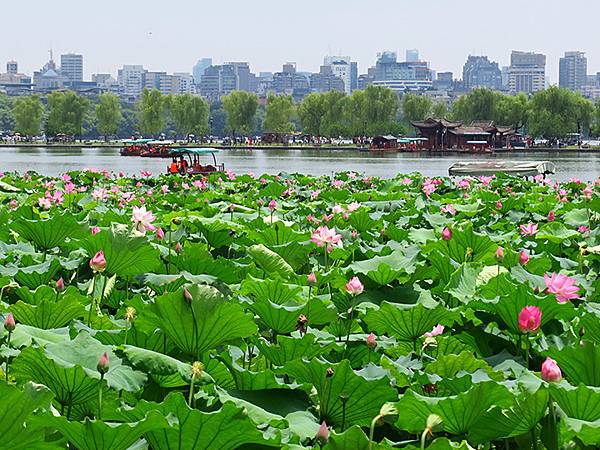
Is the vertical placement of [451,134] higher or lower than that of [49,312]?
higher

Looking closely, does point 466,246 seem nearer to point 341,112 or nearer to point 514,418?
point 514,418

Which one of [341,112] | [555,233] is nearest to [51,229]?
[555,233]

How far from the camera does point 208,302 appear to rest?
1504mm

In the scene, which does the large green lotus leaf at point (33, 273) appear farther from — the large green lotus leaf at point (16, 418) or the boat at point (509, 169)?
the boat at point (509, 169)

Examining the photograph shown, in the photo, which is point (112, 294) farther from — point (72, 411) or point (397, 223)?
point (397, 223)

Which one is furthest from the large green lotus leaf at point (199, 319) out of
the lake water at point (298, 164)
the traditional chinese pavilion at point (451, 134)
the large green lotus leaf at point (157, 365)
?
the traditional chinese pavilion at point (451, 134)

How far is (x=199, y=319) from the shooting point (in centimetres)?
151

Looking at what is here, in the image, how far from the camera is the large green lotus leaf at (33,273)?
2357 mm

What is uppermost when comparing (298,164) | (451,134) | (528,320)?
(451,134)

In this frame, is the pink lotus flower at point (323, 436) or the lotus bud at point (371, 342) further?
the lotus bud at point (371, 342)

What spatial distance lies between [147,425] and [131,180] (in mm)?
8115

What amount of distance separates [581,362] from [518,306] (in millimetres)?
298

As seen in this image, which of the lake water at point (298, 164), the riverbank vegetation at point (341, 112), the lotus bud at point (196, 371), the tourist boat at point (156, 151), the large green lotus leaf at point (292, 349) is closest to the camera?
the lotus bud at point (196, 371)

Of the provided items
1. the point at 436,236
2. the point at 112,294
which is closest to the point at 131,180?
the point at 436,236
